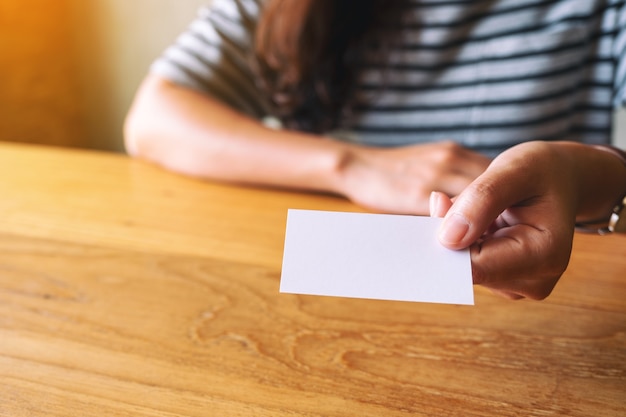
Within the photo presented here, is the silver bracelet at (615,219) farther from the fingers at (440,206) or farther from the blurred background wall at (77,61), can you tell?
the blurred background wall at (77,61)

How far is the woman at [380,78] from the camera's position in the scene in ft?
2.23

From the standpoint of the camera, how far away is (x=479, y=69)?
744 mm

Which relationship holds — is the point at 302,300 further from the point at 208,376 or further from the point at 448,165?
the point at 448,165

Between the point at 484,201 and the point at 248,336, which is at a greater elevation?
the point at 484,201

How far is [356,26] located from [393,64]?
69mm

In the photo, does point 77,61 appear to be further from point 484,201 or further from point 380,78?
point 484,201

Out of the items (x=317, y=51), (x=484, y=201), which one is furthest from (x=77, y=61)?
(x=484, y=201)

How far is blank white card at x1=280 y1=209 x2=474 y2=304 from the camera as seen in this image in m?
0.28

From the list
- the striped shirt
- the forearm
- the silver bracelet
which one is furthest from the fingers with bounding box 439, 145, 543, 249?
the striped shirt

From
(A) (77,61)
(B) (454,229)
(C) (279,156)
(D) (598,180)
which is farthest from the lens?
(A) (77,61)

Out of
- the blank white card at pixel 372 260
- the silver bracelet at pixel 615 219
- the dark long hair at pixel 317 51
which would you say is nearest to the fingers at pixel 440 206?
the blank white card at pixel 372 260

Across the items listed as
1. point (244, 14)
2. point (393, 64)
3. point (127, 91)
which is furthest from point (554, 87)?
point (127, 91)

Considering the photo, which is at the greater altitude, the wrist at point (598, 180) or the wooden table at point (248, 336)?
the wrist at point (598, 180)

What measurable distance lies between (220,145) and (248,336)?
31cm
